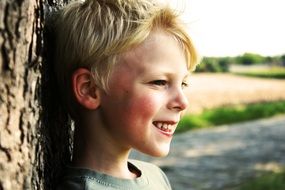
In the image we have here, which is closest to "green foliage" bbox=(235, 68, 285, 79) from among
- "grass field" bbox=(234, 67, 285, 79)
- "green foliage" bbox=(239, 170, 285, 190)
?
"grass field" bbox=(234, 67, 285, 79)

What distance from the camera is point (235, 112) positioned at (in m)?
12.6

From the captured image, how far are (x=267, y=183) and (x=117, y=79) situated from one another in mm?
4647

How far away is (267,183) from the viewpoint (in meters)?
6.12

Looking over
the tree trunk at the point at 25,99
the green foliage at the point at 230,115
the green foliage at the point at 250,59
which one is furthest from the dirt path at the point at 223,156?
the green foliage at the point at 250,59

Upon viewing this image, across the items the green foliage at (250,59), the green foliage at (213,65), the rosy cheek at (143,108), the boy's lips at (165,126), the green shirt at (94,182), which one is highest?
the rosy cheek at (143,108)

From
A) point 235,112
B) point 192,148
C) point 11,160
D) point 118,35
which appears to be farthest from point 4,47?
point 235,112

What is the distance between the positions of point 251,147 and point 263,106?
461 centimetres

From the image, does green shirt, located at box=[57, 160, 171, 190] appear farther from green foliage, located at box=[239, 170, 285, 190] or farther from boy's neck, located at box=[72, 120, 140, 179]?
green foliage, located at box=[239, 170, 285, 190]

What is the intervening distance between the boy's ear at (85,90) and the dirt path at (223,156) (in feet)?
15.0

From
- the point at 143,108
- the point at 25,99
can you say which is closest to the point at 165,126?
the point at 143,108

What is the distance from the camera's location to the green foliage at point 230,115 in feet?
37.2

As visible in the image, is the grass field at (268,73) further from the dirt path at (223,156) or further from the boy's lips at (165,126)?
the boy's lips at (165,126)

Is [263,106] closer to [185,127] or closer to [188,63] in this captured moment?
[185,127]

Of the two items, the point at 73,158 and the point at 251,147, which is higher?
the point at 73,158
